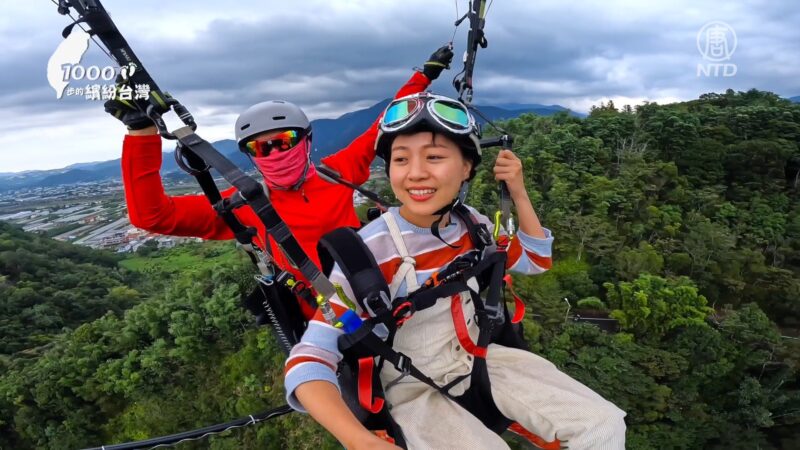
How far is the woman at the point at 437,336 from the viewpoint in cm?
206

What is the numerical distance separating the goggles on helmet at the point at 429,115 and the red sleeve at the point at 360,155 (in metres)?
1.68

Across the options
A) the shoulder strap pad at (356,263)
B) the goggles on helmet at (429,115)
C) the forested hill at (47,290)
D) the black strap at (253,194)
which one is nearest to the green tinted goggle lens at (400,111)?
the goggles on helmet at (429,115)

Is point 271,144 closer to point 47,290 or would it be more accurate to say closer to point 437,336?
point 437,336

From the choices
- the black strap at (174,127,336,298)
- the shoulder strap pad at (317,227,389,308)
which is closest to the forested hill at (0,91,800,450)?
the black strap at (174,127,336,298)

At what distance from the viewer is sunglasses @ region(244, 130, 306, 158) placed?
3045mm

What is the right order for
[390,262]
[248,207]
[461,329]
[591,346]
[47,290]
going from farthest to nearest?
1. [47,290]
2. [591,346]
3. [248,207]
4. [461,329]
5. [390,262]

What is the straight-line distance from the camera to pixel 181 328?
1582 cm

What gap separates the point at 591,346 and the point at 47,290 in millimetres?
55254

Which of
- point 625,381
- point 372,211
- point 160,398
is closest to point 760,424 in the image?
point 625,381

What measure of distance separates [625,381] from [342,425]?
16673 millimetres

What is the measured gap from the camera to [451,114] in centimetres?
212

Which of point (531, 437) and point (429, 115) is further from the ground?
point (429, 115)

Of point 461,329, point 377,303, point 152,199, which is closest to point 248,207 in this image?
point 152,199

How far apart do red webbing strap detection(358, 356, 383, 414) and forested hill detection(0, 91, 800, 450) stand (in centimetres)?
1134
